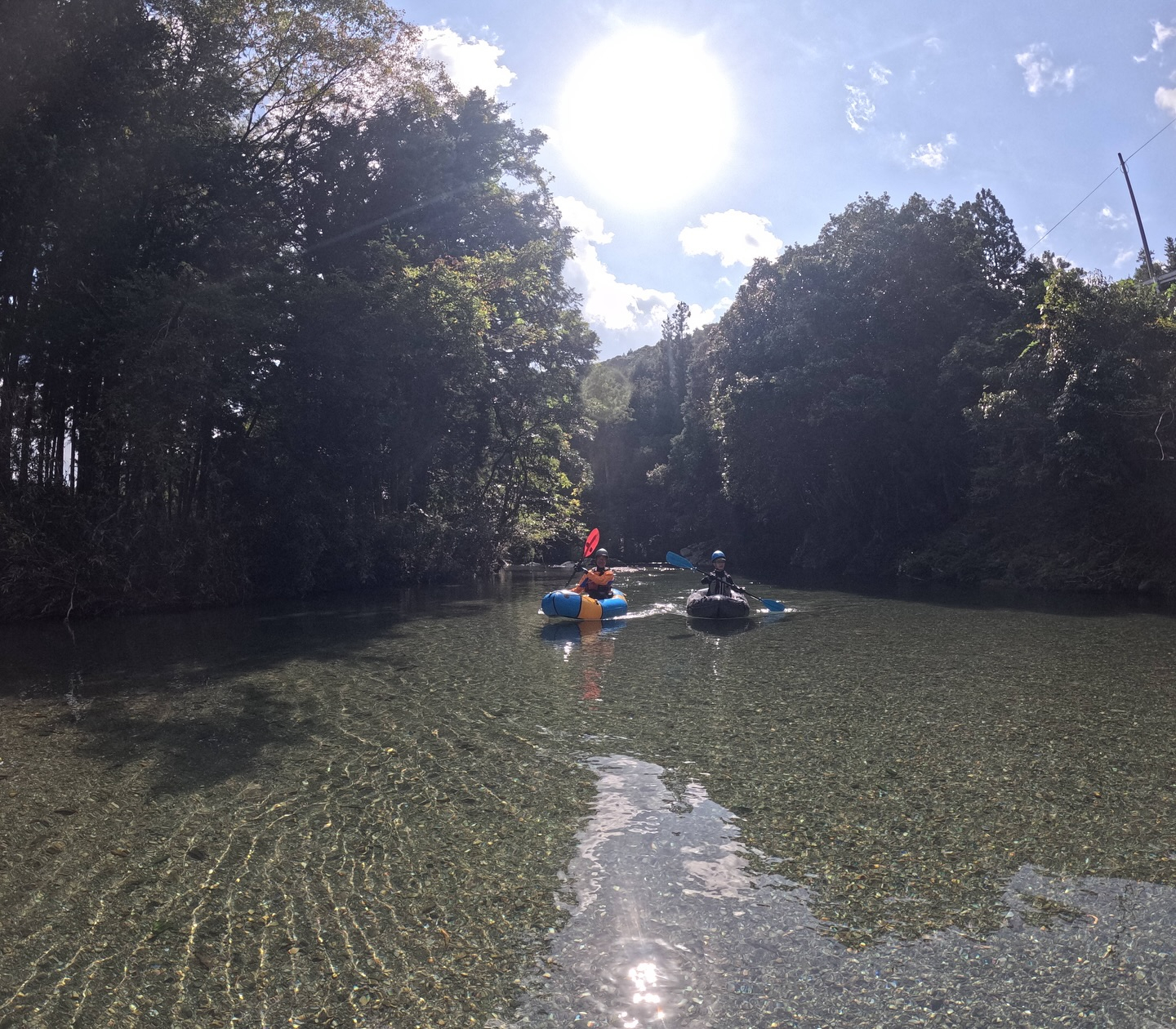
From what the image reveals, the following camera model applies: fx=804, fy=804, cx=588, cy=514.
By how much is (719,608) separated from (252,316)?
10.3 metres

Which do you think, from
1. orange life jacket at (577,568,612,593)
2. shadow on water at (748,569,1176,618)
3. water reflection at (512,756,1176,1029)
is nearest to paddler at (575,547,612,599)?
orange life jacket at (577,568,612,593)

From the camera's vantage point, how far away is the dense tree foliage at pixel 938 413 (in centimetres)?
1712

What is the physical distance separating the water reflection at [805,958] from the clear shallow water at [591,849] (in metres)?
0.01

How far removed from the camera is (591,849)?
4406 mm

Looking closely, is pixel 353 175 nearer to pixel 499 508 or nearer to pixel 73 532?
pixel 499 508

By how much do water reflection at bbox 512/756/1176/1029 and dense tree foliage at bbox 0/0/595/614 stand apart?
13.0 metres

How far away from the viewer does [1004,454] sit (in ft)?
70.6

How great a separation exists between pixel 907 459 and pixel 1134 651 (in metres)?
17.6

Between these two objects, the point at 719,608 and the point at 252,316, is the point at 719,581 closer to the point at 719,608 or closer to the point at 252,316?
the point at 719,608

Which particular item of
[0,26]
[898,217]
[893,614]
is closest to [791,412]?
[898,217]

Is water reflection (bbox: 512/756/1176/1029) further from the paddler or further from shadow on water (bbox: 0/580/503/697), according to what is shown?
the paddler

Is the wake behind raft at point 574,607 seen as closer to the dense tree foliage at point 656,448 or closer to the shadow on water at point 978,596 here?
the shadow on water at point 978,596

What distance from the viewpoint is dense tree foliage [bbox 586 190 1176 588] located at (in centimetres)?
1712

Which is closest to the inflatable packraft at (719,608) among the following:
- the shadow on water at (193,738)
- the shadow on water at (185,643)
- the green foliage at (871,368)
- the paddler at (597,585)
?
the paddler at (597,585)
